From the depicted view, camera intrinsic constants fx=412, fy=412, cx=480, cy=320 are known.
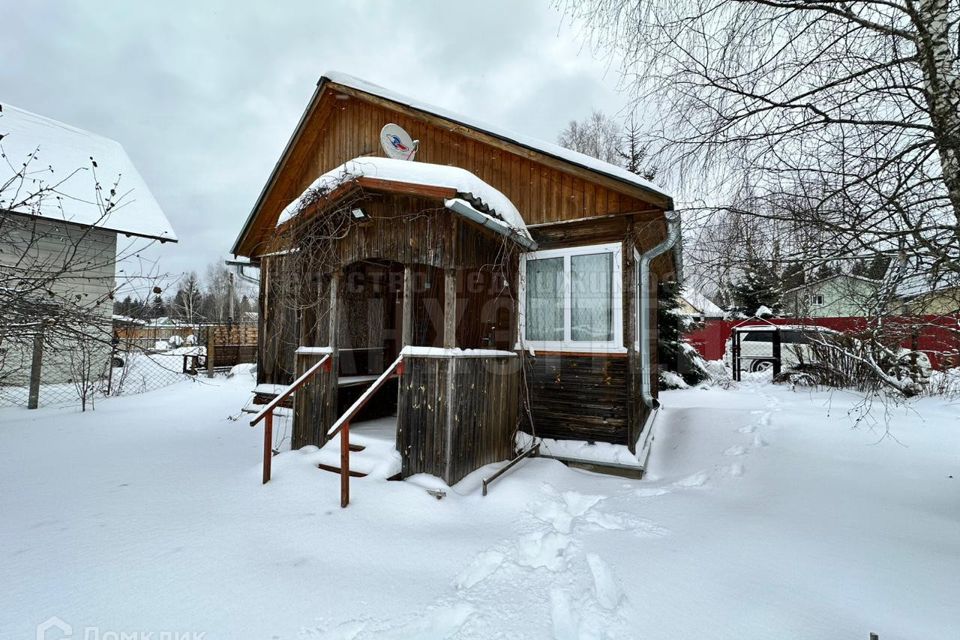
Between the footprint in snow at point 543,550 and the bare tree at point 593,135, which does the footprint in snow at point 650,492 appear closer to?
the footprint in snow at point 543,550

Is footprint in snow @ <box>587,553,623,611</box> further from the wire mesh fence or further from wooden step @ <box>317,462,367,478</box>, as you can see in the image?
the wire mesh fence

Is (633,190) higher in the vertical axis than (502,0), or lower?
lower

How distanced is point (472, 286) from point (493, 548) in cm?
373

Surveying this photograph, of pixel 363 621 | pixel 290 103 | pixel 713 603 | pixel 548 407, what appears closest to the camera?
pixel 363 621

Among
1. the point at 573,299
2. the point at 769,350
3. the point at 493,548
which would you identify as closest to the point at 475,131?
the point at 573,299

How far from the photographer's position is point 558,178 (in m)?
5.57

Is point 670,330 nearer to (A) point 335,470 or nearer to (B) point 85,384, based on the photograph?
(A) point 335,470

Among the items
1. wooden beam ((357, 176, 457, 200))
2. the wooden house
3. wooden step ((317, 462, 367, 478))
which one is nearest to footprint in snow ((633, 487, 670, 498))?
the wooden house

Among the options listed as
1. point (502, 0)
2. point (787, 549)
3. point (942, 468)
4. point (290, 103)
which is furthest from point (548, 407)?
point (290, 103)

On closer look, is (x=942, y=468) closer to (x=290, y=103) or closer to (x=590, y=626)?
(x=590, y=626)

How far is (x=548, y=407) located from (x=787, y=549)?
2.85 metres

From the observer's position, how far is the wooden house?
13.7ft

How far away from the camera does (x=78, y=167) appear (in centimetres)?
1061

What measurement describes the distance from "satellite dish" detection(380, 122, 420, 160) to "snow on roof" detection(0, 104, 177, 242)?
26.5ft
